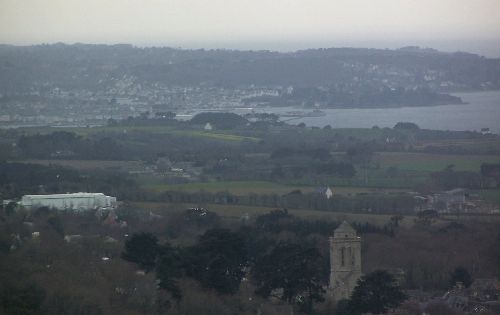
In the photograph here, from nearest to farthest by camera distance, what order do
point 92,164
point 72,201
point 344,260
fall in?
point 344,260 → point 72,201 → point 92,164

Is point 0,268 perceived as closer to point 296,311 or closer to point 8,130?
point 296,311

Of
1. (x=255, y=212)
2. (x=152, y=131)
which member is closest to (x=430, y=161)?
(x=255, y=212)

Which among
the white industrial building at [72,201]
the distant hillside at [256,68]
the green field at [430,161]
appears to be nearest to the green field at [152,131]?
the green field at [430,161]

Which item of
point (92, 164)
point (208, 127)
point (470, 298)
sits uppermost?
point (470, 298)

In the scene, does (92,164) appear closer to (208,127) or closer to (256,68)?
(208,127)

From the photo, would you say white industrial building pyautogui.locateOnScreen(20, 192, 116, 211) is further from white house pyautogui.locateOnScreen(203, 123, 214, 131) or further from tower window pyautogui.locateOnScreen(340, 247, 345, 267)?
white house pyautogui.locateOnScreen(203, 123, 214, 131)

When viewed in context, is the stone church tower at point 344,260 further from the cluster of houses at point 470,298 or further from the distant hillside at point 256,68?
the distant hillside at point 256,68

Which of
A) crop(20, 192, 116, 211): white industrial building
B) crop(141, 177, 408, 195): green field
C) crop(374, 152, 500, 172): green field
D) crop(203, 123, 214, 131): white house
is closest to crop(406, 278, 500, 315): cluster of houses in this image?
crop(20, 192, 116, 211): white industrial building
